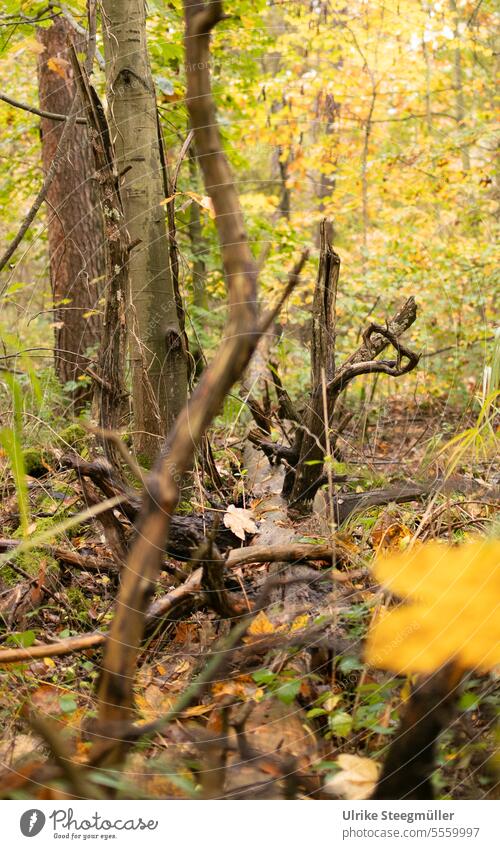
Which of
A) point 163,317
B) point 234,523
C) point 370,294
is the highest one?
point 370,294

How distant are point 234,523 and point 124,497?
42 cm

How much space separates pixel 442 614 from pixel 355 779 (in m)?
0.37

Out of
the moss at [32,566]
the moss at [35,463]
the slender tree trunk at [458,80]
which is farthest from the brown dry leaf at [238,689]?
the slender tree trunk at [458,80]

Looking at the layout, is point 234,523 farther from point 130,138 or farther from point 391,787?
point 130,138

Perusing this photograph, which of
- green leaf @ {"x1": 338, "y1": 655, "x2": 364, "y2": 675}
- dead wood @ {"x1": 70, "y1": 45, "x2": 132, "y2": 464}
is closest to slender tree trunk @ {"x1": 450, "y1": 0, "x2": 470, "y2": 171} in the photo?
dead wood @ {"x1": 70, "y1": 45, "x2": 132, "y2": 464}

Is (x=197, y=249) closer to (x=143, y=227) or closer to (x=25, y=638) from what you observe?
(x=143, y=227)

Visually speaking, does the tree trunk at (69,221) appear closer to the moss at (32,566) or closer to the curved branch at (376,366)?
the moss at (32,566)

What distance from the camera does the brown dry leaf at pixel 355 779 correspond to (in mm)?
1254

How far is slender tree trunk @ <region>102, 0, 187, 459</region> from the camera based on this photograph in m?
2.55

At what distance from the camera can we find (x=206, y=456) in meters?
2.65

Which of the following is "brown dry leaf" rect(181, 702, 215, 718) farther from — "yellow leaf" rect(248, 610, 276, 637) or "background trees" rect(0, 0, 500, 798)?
"yellow leaf" rect(248, 610, 276, 637)

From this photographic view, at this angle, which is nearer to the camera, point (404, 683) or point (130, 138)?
point (404, 683)
